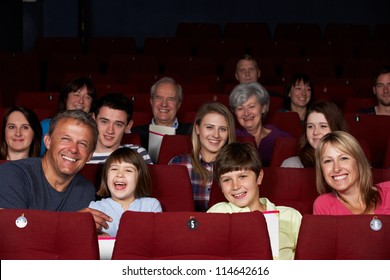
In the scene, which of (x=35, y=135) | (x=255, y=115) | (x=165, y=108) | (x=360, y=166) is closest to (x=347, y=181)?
(x=360, y=166)

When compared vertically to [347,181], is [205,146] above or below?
above

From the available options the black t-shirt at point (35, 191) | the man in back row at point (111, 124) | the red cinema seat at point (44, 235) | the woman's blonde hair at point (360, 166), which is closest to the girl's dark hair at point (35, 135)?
the man in back row at point (111, 124)

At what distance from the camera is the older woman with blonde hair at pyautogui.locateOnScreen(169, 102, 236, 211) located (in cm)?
441

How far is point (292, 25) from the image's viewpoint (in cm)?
948

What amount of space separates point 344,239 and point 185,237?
55 centimetres

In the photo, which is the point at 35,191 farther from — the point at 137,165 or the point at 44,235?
the point at 44,235

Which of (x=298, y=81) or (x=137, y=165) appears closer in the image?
(x=137, y=165)

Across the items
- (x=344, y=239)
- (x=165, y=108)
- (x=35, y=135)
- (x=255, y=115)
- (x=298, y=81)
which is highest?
(x=298, y=81)

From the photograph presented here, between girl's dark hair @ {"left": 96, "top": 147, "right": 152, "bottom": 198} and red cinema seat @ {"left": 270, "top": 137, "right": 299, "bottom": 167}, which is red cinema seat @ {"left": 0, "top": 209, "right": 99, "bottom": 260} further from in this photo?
red cinema seat @ {"left": 270, "top": 137, "right": 299, "bottom": 167}

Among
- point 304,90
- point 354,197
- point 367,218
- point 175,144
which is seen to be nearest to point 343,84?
point 304,90

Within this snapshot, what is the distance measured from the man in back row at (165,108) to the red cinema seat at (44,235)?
7.43 ft

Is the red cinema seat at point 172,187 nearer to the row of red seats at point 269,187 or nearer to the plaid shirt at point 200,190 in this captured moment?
the row of red seats at point 269,187

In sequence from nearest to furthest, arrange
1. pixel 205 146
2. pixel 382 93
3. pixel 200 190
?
pixel 200 190 < pixel 205 146 < pixel 382 93

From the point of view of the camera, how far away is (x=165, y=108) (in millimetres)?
5500
